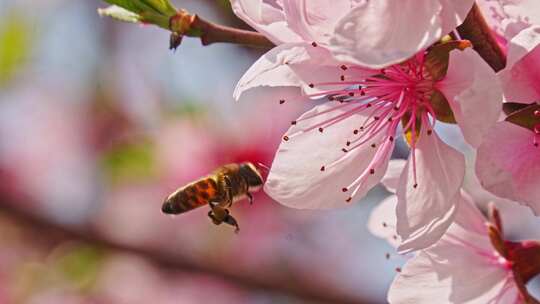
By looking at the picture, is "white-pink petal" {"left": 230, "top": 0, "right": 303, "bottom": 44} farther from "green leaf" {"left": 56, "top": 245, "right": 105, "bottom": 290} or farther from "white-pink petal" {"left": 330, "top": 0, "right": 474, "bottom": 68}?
"green leaf" {"left": 56, "top": 245, "right": 105, "bottom": 290}

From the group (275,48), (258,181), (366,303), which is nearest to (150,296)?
(366,303)

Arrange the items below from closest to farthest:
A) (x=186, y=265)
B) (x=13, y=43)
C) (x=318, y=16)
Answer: (x=318, y=16), (x=186, y=265), (x=13, y=43)

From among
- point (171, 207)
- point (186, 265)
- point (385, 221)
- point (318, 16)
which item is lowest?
point (186, 265)

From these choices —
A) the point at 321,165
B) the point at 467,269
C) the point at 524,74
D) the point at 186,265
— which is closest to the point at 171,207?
the point at 321,165

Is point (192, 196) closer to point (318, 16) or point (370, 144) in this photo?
point (370, 144)

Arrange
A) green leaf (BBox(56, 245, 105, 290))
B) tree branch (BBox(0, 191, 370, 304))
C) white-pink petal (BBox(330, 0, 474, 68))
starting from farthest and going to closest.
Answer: green leaf (BBox(56, 245, 105, 290)) < tree branch (BBox(0, 191, 370, 304)) < white-pink petal (BBox(330, 0, 474, 68))

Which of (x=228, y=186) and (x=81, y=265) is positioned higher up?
(x=228, y=186)

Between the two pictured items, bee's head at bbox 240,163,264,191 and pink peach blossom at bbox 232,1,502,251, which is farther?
bee's head at bbox 240,163,264,191

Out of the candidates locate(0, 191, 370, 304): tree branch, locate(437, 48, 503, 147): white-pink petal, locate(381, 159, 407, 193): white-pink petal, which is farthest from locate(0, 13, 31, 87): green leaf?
locate(437, 48, 503, 147): white-pink petal
